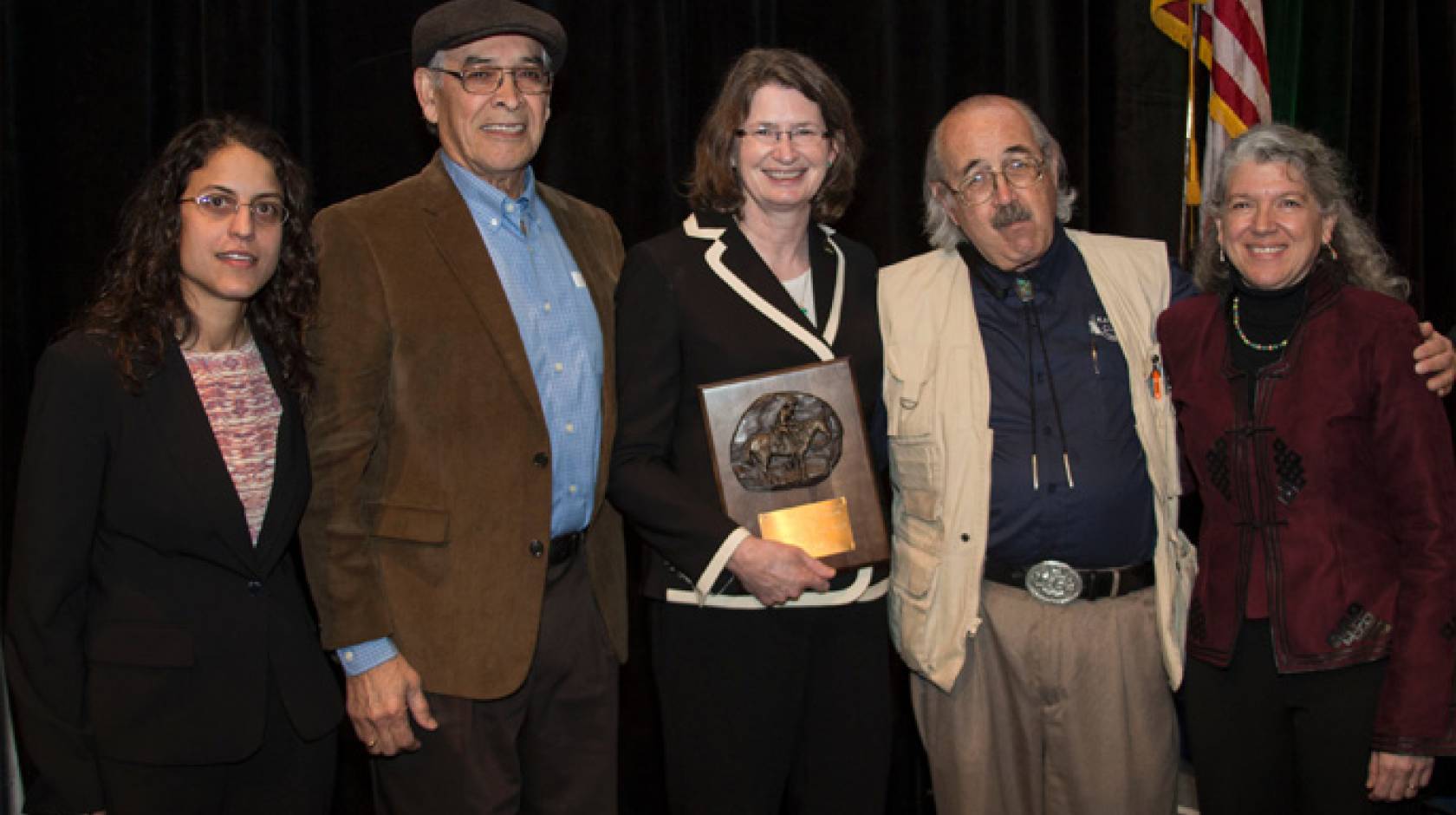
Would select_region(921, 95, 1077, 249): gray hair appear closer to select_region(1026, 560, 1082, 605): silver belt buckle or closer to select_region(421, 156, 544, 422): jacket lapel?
select_region(1026, 560, 1082, 605): silver belt buckle

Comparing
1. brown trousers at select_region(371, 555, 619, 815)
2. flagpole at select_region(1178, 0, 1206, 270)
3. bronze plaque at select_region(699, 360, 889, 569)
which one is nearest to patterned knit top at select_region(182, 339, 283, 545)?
brown trousers at select_region(371, 555, 619, 815)

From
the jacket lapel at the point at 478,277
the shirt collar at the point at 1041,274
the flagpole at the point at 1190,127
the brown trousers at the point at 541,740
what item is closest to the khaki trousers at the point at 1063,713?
the shirt collar at the point at 1041,274

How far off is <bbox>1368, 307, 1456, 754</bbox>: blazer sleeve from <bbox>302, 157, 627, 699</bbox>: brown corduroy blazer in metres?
1.63

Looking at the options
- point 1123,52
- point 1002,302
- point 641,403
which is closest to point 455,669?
point 641,403

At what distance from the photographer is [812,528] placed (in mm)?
2385

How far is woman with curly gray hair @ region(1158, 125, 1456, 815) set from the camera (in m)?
2.22

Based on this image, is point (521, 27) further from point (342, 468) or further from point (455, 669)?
point (455, 669)

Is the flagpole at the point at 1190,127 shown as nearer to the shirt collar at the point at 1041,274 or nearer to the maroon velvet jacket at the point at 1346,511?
the shirt collar at the point at 1041,274

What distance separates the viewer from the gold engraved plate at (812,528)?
2.37m

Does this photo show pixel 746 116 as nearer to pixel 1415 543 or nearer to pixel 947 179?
pixel 947 179

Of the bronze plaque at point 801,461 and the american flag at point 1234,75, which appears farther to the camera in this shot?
the american flag at point 1234,75

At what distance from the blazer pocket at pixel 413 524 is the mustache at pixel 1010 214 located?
4.33ft

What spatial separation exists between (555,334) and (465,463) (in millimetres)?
333

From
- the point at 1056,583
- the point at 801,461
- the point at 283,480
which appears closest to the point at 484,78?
the point at 283,480
